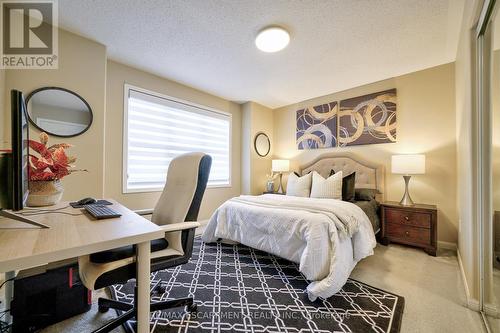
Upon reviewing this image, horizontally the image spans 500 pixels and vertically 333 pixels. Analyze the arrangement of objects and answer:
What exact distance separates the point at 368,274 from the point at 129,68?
→ 13.0 feet

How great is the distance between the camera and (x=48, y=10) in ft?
6.42

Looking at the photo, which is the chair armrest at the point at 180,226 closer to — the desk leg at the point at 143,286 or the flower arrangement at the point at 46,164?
the desk leg at the point at 143,286

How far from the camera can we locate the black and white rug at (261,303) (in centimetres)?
138

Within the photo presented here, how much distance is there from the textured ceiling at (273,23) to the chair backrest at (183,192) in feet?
4.87

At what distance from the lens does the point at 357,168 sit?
3457mm

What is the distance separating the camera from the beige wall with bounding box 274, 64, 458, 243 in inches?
110

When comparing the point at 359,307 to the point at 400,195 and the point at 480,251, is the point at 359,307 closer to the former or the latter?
the point at 480,251

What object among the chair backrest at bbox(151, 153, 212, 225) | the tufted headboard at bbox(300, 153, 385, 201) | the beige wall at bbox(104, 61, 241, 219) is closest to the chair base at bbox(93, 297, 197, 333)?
the chair backrest at bbox(151, 153, 212, 225)

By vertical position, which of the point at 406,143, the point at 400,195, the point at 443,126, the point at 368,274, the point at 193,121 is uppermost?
the point at 193,121

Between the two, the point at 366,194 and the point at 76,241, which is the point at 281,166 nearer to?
the point at 366,194

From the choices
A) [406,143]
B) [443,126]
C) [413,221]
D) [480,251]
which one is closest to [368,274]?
[480,251]

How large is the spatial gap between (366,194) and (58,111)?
13.2 ft

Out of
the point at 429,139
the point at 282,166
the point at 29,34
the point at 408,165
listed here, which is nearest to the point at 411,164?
the point at 408,165

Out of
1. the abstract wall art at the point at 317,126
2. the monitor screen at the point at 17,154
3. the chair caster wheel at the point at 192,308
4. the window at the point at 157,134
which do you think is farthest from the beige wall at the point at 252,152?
the monitor screen at the point at 17,154
